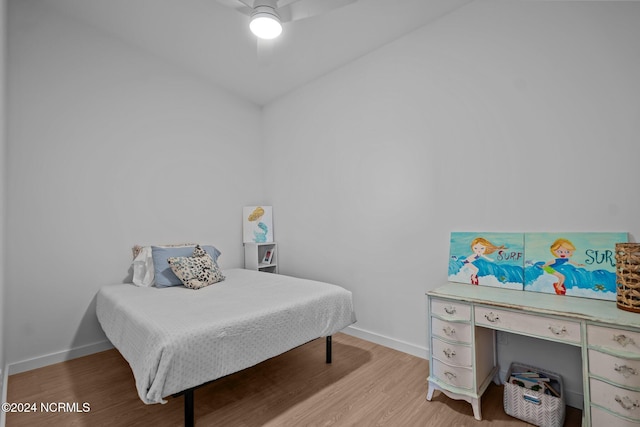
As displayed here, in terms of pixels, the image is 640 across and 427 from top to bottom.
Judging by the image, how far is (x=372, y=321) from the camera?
2969 mm

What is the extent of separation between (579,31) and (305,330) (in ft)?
8.63

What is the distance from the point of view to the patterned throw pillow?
267 cm

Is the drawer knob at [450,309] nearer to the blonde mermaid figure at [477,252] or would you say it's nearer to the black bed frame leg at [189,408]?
the blonde mermaid figure at [477,252]

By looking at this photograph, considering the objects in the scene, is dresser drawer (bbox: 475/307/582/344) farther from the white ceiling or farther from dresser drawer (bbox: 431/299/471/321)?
the white ceiling

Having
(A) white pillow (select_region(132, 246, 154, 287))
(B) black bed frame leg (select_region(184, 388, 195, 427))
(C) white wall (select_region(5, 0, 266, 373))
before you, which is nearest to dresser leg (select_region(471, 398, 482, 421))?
(B) black bed frame leg (select_region(184, 388, 195, 427))

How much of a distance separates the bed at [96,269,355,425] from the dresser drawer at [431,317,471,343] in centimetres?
73

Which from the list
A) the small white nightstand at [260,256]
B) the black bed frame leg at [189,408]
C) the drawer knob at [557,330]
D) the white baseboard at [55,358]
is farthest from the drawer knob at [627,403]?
the white baseboard at [55,358]

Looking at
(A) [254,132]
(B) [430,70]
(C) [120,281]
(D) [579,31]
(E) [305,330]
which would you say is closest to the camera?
(D) [579,31]

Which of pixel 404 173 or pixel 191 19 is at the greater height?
pixel 191 19

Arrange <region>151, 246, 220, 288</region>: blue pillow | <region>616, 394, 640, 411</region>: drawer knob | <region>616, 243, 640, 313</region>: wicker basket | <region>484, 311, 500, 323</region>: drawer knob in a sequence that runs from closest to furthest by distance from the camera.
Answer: <region>616, 394, 640, 411</region>: drawer knob, <region>616, 243, 640, 313</region>: wicker basket, <region>484, 311, 500, 323</region>: drawer knob, <region>151, 246, 220, 288</region>: blue pillow

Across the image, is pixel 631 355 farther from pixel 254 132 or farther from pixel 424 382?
pixel 254 132

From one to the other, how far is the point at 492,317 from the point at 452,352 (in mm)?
343

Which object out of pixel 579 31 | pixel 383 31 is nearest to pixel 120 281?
pixel 383 31

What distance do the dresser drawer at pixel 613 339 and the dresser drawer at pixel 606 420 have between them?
0.30 m
